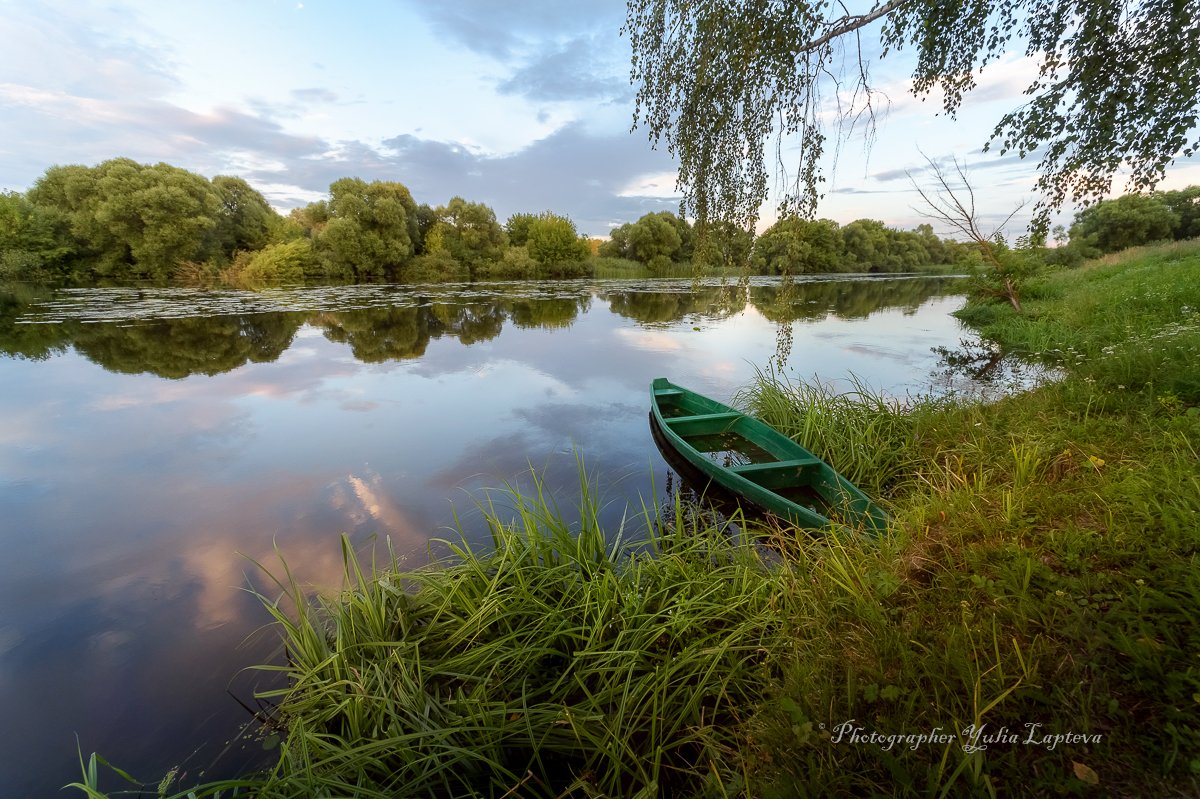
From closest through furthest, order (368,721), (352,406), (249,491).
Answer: (368,721) → (249,491) → (352,406)

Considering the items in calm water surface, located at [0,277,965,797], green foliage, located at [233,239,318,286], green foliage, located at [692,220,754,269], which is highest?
green foliage, located at [233,239,318,286]

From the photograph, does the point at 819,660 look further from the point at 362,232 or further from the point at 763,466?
the point at 362,232

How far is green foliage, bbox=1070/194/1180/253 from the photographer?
31266 mm

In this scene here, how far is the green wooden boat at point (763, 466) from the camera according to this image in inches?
158

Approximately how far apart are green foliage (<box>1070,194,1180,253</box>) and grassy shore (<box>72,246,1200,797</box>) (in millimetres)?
43720

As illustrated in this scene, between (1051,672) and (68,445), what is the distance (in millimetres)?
10829

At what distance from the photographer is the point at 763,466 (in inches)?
189

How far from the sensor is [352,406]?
8461 millimetres

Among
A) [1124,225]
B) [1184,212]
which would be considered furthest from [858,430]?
[1184,212]

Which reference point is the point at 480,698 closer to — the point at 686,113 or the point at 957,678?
the point at 957,678

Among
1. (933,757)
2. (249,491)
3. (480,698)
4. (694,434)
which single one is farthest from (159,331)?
(933,757)

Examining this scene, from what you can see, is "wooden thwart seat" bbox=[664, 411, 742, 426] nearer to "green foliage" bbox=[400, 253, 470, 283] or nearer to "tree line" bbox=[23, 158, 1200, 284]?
"tree line" bbox=[23, 158, 1200, 284]

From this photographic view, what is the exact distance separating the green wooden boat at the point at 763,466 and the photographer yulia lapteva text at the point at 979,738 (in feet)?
5.68

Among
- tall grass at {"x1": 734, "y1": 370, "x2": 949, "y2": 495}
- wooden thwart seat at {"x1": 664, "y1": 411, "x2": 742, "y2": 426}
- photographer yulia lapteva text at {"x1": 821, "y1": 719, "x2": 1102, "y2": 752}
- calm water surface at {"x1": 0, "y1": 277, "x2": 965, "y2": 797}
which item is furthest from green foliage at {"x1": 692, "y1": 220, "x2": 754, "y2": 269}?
photographer yulia lapteva text at {"x1": 821, "y1": 719, "x2": 1102, "y2": 752}
